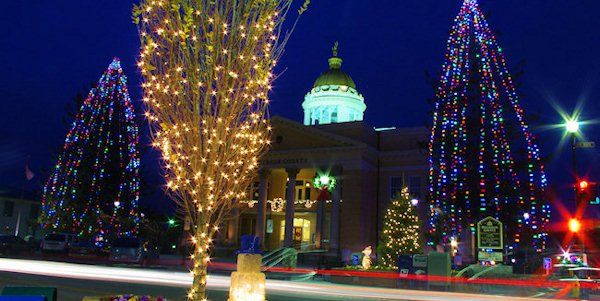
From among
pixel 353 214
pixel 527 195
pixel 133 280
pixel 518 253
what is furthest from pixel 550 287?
pixel 353 214

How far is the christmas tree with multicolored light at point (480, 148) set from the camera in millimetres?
29266

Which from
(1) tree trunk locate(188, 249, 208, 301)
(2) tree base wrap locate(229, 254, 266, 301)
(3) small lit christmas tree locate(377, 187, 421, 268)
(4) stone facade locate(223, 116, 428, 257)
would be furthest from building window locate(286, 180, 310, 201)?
(1) tree trunk locate(188, 249, 208, 301)

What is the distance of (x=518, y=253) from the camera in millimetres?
34031

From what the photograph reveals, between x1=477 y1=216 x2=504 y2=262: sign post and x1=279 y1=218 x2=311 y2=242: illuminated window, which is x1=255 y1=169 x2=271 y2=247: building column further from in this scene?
x1=477 y1=216 x2=504 y2=262: sign post

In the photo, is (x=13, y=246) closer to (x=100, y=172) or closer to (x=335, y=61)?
(x=100, y=172)

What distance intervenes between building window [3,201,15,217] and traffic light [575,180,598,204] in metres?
68.6

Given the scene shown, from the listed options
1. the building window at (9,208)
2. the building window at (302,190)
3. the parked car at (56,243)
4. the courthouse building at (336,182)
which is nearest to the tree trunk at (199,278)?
the parked car at (56,243)

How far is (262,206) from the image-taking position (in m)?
46.5

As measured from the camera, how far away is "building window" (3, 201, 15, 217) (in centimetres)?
6932

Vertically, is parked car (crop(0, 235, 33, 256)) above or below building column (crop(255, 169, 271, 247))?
below

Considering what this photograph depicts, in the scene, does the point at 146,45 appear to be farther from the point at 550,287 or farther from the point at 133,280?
the point at 550,287

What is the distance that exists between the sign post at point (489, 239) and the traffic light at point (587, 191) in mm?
3204

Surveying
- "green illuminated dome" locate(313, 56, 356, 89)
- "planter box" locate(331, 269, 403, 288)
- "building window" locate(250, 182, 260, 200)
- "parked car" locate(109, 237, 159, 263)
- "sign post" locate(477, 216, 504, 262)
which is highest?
"green illuminated dome" locate(313, 56, 356, 89)

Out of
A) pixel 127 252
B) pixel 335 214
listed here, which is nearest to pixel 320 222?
pixel 335 214
